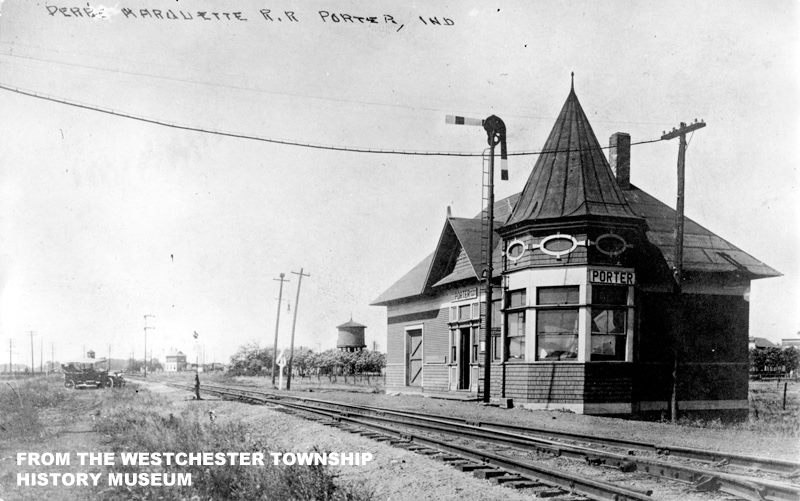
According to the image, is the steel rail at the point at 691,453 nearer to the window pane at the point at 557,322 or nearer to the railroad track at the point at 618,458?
the railroad track at the point at 618,458

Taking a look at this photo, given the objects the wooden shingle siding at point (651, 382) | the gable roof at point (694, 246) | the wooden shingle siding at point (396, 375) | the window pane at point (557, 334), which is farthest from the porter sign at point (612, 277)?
the wooden shingle siding at point (396, 375)

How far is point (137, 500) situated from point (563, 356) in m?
12.5

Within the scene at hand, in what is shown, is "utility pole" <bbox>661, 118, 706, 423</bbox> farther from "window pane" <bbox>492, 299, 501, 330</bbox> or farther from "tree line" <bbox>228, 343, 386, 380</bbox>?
"tree line" <bbox>228, 343, 386, 380</bbox>

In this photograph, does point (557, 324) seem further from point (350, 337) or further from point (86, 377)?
point (350, 337)

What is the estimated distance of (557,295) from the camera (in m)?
18.9

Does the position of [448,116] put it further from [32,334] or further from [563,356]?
[32,334]

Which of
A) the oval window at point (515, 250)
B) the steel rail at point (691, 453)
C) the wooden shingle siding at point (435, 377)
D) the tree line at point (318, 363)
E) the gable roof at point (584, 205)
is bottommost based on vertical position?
the tree line at point (318, 363)

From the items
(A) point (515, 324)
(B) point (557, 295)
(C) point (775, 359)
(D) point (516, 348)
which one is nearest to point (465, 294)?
(A) point (515, 324)

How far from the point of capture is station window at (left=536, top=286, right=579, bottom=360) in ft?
61.1

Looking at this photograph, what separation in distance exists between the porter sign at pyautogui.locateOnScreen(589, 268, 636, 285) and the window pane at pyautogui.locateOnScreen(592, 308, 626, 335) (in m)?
0.80

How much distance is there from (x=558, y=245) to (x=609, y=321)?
2.55 m

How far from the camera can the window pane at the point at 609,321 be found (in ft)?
60.8

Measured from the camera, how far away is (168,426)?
1636cm

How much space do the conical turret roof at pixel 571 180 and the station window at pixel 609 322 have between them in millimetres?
2180
